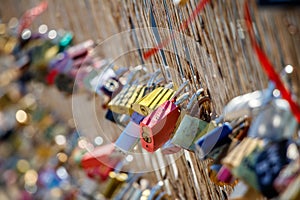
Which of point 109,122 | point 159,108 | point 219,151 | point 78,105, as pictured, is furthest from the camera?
point 78,105

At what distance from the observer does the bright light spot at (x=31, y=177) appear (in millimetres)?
2217

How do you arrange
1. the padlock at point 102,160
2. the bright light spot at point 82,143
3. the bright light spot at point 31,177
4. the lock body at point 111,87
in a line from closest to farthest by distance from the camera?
the lock body at point 111,87
the padlock at point 102,160
the bright light spot at point 82,143
the bright light spot at point 31,177

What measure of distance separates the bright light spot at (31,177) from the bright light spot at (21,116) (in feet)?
0.54

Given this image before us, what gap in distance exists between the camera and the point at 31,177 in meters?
2.27

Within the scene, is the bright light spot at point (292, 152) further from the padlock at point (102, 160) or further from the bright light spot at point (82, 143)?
the bright light spot at point (82, 143)

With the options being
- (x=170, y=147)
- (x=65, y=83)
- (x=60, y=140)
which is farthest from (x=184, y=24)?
(x=60, y=140)

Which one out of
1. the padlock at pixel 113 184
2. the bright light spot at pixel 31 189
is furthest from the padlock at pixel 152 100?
the bright light spot at pixel 31 189

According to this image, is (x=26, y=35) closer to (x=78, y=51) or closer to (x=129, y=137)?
(x=78, y=51)

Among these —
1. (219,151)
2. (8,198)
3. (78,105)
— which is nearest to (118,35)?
(78,105)

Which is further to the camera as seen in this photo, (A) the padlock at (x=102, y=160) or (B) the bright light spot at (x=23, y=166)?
(B) the bright light spot at (x=23, y=166)

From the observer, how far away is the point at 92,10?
226 cm

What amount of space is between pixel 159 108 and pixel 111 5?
976mm

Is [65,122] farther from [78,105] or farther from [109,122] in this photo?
[109,122]

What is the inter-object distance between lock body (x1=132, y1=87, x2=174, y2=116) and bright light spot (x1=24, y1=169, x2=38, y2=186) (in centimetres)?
112
